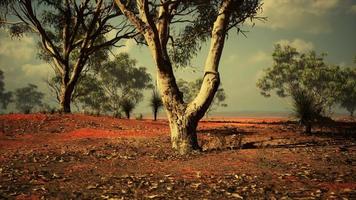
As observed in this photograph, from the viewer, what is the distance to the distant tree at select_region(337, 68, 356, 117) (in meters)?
55.9

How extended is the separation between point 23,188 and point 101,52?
30.8 m

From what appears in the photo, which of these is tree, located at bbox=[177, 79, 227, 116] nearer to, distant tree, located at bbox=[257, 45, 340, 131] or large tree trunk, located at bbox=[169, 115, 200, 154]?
distant tree, located at bbox=[257, 45, 340, 131]

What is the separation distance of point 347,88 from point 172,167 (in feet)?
174

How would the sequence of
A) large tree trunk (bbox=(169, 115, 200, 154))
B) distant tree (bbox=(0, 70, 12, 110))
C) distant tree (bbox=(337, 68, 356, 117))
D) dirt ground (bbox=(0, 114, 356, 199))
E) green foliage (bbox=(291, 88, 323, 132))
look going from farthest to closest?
distant tree (bbox=(0, 70, 12, 110)), distant tree (bbox=(337, 68, 356, 117)), green foliage (bbox=(291, 88, 323, 132)), large tree trunk (bbox=(169, 115, 200, 154)), dirt ground (bbox=(0, 114, 356, 199))

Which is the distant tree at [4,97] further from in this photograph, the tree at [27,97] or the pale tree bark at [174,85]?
the pale tree bark at [174,85]

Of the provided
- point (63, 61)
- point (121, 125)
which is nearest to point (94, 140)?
point (121, 125)

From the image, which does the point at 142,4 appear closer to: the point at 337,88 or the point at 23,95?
the point at 337,88

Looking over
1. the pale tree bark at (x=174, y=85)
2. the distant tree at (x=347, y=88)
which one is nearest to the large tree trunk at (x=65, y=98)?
the pale tree bark at (x=174, y=85)

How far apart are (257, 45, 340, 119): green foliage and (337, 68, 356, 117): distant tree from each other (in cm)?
98

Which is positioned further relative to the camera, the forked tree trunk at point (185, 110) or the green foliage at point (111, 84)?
the green foliage at point (111, 84)

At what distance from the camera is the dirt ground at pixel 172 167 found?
7230mm

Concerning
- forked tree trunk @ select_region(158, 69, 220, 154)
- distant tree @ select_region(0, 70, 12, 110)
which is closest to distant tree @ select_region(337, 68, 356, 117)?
forked tree trunk @ select_region(158, 69, 220, 154)

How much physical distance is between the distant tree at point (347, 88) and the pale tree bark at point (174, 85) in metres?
49.3

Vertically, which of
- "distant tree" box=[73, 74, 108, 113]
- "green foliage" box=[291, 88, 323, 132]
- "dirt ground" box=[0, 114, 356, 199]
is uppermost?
"distant tree" box=[73, 74, 108, 113]
